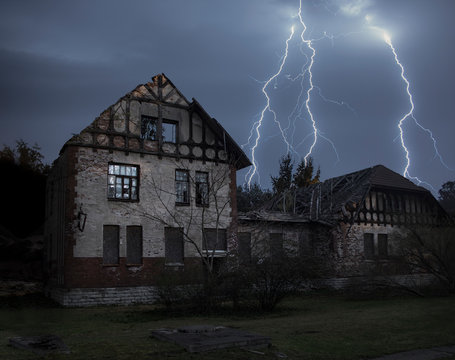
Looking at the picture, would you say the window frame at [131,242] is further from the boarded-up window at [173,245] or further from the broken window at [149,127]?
the broken window at [149,127]

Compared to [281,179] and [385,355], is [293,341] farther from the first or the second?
[281,179]

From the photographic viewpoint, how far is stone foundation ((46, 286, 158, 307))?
1864cm

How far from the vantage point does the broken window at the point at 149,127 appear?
21.9 metres

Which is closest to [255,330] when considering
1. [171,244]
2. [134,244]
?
[134,244]

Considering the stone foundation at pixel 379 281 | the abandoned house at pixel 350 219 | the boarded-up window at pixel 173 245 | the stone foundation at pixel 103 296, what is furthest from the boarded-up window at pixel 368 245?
the stone foundation at pixel 103 296

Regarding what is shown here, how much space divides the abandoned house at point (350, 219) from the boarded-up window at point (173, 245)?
13.5ft

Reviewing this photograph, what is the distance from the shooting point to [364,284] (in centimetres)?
1952

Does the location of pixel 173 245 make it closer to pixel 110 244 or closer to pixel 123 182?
pixel 110 244

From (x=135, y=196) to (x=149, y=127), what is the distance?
3.54 metres

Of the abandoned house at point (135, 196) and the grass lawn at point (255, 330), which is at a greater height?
the abandoned house at point (135, 196)

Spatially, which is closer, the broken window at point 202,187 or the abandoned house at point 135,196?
the abandoned house at point 135,196

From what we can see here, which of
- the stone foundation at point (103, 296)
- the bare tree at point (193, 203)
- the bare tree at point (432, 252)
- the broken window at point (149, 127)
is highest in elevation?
the broken window at point (149, 127)

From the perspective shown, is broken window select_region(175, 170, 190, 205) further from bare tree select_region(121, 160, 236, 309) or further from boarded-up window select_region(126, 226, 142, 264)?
boarded-up window select_region(126, 226, 142, 264)

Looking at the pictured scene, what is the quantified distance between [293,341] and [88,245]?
13122 mm
